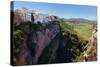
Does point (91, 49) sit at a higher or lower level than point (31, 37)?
lower

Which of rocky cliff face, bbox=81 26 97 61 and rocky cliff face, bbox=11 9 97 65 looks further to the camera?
rocky cliff face, bbox=81 26 97 61

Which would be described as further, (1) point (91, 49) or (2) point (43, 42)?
(1) point (91, 49)

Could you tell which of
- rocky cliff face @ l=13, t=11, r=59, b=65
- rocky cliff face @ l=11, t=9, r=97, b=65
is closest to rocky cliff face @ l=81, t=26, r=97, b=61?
rocky cliff face @ l=11, t=9, r=97, b=65

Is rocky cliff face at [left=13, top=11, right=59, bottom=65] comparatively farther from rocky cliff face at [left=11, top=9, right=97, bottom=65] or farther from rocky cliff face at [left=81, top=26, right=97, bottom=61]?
rocky cliff face at [left=81, top=26, right=97, bottom=61]

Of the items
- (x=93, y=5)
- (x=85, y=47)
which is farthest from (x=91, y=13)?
(x=85, y=47)

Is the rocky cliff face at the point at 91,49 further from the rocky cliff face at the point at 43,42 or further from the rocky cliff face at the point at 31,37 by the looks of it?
the rocky cliff face at the point at 31,37

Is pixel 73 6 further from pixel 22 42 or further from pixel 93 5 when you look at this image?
pixel 22 42

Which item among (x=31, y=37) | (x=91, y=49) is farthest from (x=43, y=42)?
(x=91, y=49)

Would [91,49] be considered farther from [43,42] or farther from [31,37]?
[31,37]

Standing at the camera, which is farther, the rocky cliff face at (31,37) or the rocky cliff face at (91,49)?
the rocky cliff face at (91,49)

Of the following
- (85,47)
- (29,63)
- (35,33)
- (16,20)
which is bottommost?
(29,63)

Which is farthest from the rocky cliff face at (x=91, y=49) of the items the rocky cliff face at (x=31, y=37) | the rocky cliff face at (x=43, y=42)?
the rocky cliff face at (x=31, y=37)
